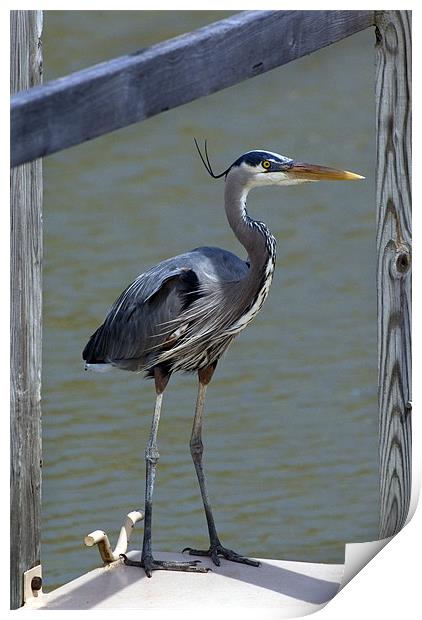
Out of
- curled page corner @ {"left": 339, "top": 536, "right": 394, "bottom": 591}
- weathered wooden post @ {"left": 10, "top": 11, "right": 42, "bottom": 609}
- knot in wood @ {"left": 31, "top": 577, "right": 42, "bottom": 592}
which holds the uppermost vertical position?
weathered wooden post @ {"left": 10, "top": 11, "right": 42, "bottom": 609}

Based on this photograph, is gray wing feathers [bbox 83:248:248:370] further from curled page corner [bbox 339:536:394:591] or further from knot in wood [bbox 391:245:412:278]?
curled page corner [bbox 339:536:394:591]

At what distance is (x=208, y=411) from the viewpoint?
494 cm

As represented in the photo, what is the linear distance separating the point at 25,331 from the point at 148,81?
0.77 metres

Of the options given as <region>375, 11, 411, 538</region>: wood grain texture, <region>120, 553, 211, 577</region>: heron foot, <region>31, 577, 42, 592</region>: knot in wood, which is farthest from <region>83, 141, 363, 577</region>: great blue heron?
<region>31, 577, 42, 592</region>: knot in wood

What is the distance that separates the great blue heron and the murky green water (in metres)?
1.26

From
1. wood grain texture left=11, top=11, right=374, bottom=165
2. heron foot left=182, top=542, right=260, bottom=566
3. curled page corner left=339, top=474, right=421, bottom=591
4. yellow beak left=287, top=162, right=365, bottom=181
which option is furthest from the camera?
heron foot left=182, top=542, right=260, bottom=566

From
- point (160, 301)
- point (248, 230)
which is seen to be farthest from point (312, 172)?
point (160, 301)

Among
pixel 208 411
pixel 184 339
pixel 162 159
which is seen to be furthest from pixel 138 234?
pixel 184 339

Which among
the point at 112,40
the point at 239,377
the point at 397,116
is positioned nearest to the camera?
the point at 397,116

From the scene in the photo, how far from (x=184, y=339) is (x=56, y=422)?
160cm

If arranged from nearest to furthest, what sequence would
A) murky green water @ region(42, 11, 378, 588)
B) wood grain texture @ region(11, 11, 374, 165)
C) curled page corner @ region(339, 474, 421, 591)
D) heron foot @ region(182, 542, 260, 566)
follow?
wood grain texture @ region(11, 11, 374, 165), curled page corner @ region(339, 474, 421, 591), heron foot @ region(182, 542, 260, 566), murky green water @ region(42, 11, 378, 588)

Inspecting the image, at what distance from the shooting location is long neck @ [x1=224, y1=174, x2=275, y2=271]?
321 centimetres

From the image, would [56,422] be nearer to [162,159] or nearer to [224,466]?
[224,466]

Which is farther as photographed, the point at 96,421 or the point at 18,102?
the point at 96,421
